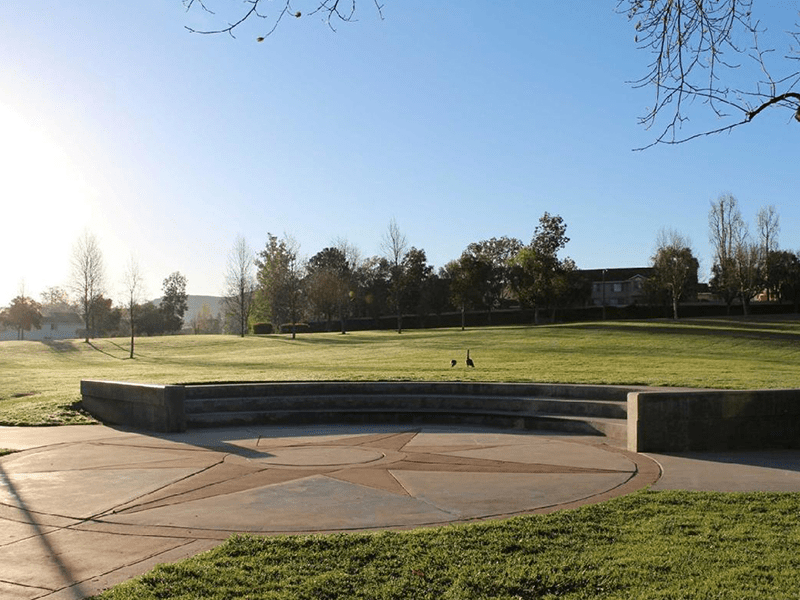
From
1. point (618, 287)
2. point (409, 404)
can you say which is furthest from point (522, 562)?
point (618, 287)

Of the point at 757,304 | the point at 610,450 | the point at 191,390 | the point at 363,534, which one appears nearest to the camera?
the point at 363,534

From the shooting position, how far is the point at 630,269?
9994 cm

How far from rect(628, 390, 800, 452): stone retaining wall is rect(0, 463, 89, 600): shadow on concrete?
710 centimetres

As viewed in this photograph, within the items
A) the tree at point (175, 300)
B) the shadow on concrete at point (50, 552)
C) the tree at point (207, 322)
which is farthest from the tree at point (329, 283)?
the shadow on concrete at point (50, 552)

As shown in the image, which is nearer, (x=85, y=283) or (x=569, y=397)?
(x=569, y=397)

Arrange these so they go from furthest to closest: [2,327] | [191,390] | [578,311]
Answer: [2,327] < [578,311] < [191,390]

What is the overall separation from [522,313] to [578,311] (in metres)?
5.21

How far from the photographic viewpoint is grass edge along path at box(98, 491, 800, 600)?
4.29m

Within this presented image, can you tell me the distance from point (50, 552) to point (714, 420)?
7.99 m

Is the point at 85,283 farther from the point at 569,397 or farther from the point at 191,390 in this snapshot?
the point at 569,397

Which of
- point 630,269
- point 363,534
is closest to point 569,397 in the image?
point 363,534

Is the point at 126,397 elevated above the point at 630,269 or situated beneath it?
situated beneath

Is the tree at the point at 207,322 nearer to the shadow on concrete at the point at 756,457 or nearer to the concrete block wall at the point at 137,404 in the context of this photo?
the concrete block wall at the point at 137,404

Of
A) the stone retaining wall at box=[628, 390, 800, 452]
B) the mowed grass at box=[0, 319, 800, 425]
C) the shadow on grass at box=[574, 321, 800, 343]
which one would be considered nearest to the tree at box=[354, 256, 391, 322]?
the mowed grass at box=[0, 319, 800, 425]
